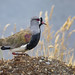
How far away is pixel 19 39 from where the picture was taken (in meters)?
4.70

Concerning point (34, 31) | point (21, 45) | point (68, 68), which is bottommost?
point (68, 68)

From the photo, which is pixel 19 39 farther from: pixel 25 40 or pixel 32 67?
pixel 32 67

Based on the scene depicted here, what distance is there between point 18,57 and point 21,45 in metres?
0.32

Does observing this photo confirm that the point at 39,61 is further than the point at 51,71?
Yes

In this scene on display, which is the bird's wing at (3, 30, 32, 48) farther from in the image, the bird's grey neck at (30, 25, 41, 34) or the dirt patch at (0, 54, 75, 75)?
the dirt patch at (0, 54, 75, 75)

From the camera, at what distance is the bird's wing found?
4.62 metres

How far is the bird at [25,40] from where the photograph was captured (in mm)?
4590

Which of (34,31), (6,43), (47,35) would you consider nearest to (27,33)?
(34,31)

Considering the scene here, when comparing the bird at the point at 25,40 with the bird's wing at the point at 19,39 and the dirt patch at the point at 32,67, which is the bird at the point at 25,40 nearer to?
the bird's wing at the point at 19,39

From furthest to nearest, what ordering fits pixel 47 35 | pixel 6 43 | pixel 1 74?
pixel 47 35 → pixel 6 43 → pixel 1 74

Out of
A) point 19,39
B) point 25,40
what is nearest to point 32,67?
point 25,40

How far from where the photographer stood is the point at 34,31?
4641mm

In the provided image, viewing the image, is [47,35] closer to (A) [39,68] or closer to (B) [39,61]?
(B) [39,61]

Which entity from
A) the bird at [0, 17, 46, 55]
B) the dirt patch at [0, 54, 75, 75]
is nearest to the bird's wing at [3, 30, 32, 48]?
the bird at [0, 17, 46, 55]
